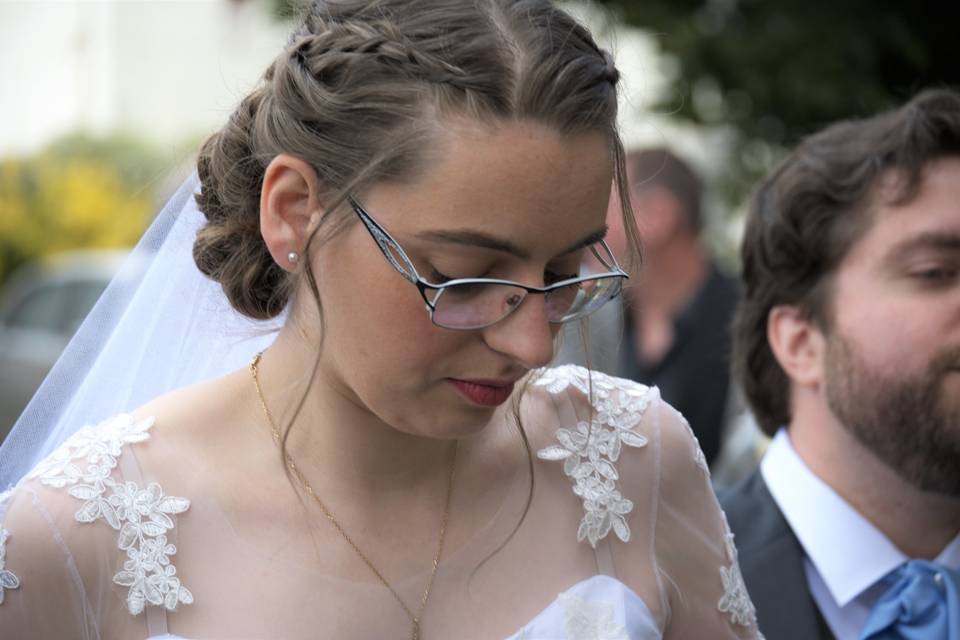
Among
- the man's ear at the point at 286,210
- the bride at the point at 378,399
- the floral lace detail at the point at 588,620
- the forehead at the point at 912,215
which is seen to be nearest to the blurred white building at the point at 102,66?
the forehead at the point at 912,215

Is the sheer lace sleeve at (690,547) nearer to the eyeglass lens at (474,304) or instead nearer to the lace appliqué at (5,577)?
the eyeglass lens at (474,304)

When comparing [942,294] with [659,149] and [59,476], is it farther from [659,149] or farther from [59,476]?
[659,149]

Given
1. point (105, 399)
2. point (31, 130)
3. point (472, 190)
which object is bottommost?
point (31, 130)

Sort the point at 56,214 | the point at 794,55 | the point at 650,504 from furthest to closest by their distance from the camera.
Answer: the point at 56,214
the point at 794,55
the point at 650,504

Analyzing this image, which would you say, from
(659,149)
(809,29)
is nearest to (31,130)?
(809,29)

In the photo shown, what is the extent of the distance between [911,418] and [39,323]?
10.6 metres

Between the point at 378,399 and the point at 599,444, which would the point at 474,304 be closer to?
the point at 378,399

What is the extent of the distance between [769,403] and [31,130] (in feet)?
62.0

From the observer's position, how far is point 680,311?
19.0 feet

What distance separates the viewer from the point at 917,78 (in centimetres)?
748

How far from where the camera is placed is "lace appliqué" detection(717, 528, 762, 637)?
2.38 metres

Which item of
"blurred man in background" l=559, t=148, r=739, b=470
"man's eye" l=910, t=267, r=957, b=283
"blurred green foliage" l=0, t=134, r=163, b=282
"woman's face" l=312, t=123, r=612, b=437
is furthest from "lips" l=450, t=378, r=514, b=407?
"blurred green foliage" l=0, t=134, r=163, b=282

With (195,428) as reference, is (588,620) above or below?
below

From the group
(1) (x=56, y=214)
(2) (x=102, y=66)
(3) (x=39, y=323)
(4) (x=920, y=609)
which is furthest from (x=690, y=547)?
(2) (x=102, y=66)
